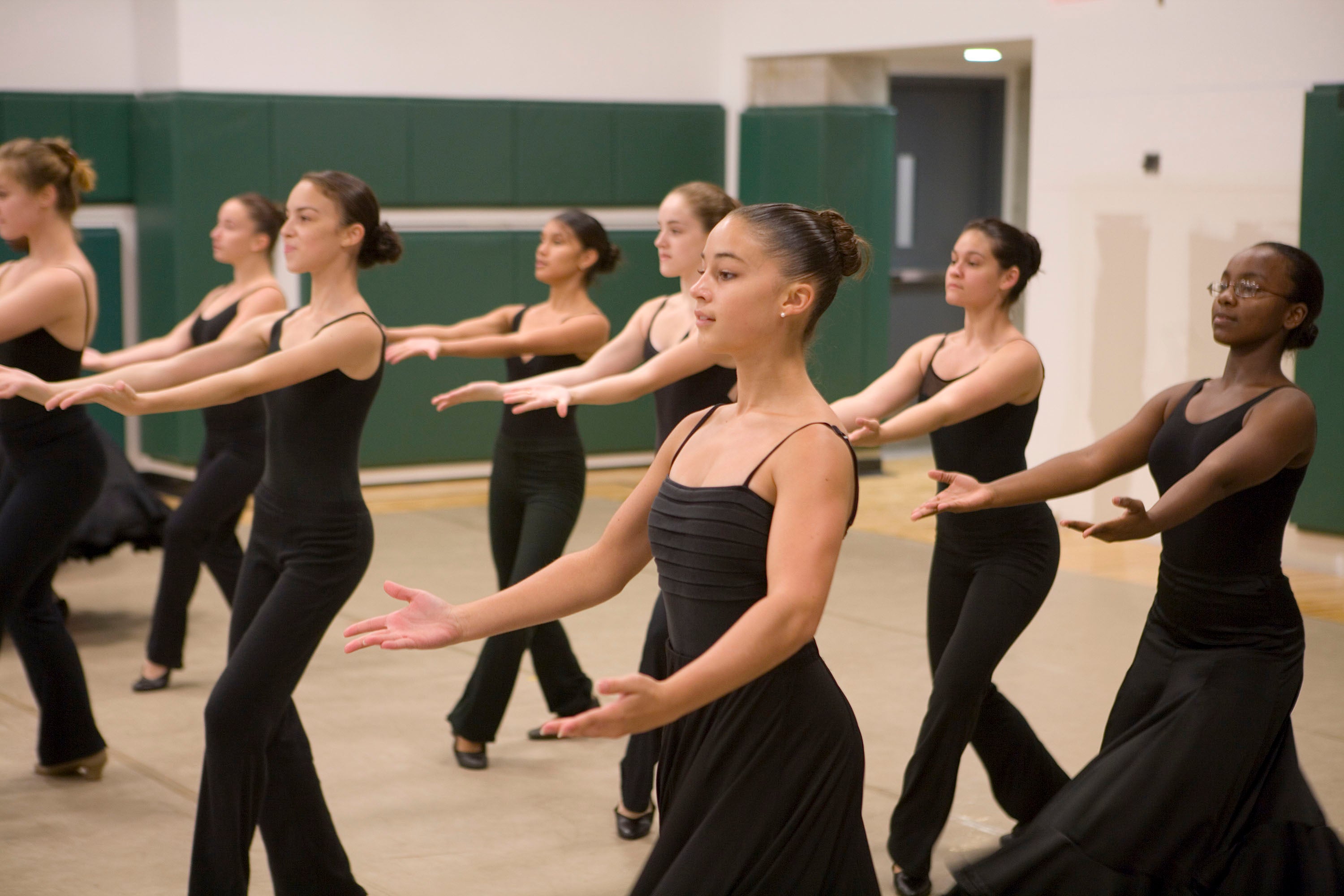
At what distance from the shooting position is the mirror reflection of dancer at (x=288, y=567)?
3.36m

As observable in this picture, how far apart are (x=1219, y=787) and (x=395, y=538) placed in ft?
20.2

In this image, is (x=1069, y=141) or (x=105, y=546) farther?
(x=1069, y=141)

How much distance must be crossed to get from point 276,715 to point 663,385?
1430mm

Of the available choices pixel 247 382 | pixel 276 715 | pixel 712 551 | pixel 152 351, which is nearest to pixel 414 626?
pixel 712 551

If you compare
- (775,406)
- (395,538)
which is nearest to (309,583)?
(775,406)

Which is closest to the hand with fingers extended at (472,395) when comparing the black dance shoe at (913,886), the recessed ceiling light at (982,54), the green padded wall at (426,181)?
the black dance shoe at (913,886)

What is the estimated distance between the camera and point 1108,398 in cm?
870

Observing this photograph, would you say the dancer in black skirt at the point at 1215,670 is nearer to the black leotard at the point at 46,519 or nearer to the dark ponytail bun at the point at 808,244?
the dark ponytail bun at the point at 808,244

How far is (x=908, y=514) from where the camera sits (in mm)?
9391

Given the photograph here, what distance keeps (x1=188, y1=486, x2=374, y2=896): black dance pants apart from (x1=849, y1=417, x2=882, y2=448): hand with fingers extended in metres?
1.18

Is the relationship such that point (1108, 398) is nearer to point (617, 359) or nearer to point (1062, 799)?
point (617, 359)

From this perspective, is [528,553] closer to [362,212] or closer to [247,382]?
[362,212]

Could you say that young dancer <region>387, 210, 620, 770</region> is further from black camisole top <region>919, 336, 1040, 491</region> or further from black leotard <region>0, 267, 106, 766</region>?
black camisole top <region>919, 336, 1040, 491</region>

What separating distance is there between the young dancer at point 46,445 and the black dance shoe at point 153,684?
96cm
